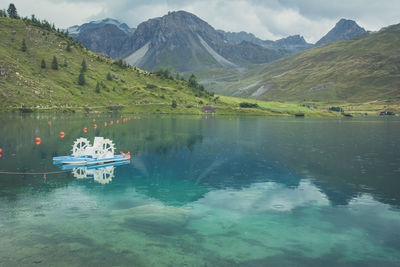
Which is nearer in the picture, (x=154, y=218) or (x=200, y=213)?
(x=154, y=218)

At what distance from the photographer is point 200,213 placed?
28797 mm

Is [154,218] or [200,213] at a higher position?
[154,218]

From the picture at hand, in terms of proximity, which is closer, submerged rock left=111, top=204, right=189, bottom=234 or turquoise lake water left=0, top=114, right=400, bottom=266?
turquoise lake water left=0, top=114, right=400, bottom=266

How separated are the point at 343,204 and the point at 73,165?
4053cm

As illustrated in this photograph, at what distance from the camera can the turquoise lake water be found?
20.4m

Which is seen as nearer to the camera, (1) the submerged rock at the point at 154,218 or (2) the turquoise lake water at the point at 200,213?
(2) the turquoise lake water at the point at 200,213

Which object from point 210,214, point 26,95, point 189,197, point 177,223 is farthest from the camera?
point 26,95

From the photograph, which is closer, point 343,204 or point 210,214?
point 210,214

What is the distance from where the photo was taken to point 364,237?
957 inches

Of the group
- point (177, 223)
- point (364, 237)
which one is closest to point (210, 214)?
point (177, 223)

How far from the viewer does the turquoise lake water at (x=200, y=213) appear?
20.4m

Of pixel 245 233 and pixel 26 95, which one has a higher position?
pixel 26 95

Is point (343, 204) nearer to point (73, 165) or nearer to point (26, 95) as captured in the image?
point (73, 165)

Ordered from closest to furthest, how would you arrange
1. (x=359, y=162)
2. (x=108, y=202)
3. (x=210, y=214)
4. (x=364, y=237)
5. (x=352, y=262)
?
(x=352, y=262) < (x=364, y=237) < (x=210, y=214) < (x=108, y=202) < (x=359, y=162)
